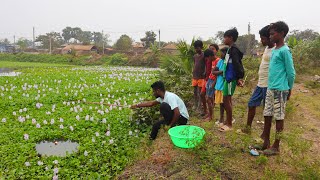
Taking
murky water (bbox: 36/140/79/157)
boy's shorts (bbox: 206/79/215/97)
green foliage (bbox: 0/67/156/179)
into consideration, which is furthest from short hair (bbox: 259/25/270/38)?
murky water (bbox: 36/140/79/157)

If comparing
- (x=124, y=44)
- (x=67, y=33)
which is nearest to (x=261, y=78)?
(x=124, y=44)

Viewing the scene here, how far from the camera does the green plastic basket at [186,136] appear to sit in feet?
12.3

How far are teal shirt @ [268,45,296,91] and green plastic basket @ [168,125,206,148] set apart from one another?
121 centimetres

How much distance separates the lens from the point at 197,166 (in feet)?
11.5

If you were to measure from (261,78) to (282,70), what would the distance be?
22.8 inches

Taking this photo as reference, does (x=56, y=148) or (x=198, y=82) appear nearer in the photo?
(x=56, y=148)

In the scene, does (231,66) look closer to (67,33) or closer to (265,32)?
(265,32)

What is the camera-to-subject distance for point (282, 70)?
11.4 feet

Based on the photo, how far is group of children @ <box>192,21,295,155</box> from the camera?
3473mm

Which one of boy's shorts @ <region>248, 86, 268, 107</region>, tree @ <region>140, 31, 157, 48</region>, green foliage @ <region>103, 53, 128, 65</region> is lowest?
boy's shorts @ <region>248, 86, 268, 107</region>

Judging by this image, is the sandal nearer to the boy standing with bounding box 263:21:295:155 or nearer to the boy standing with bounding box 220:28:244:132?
the boy standing with bounding box 220:28:244:132

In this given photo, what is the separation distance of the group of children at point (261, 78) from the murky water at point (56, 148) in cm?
272

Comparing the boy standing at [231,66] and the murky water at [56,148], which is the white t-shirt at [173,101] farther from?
the murky water at [56,148]

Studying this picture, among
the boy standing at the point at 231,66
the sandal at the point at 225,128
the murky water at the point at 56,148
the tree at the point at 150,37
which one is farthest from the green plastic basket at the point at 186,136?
the tree at the point at 150,37
